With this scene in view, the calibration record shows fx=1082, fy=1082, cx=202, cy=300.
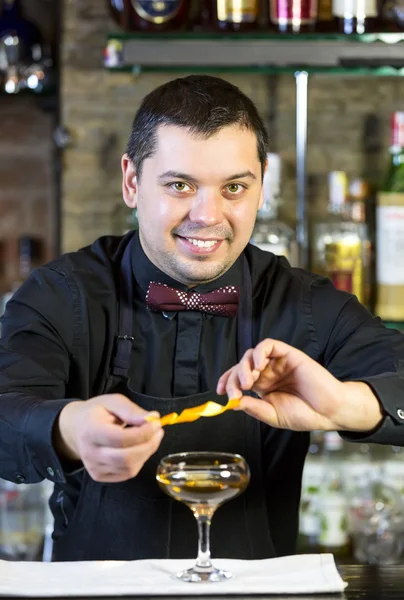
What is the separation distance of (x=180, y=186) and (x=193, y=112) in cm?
13

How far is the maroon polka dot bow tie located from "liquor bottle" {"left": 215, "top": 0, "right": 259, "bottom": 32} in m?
0.82

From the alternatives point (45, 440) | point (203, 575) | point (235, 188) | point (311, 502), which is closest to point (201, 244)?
point (235, 188)

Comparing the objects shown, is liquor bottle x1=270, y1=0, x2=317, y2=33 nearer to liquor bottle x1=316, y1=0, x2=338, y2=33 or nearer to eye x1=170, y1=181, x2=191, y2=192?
liquor bottle x1=316, y1=0, x2=338, y2=33

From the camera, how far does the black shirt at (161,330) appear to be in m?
1.90

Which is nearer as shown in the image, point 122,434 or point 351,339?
point 122,434

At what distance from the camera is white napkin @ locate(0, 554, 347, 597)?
1.42 m

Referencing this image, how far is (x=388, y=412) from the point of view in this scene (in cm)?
169

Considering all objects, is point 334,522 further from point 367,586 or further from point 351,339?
point 367,586

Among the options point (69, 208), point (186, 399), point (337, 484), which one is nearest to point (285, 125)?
point (69, 208)

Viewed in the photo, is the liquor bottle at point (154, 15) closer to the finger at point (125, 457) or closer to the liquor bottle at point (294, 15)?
the liquor bottle at point (294, 15)

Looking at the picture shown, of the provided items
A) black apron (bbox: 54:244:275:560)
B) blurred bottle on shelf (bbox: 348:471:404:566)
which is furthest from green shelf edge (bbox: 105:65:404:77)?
blurred bottle on shelf (bbox: 348:471:404:566)

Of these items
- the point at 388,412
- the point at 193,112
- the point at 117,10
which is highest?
the point at 117,10

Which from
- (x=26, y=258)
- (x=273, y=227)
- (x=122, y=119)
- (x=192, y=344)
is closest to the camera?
(x=192, y=344)

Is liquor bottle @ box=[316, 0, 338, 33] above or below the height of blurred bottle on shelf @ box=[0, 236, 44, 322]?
above
